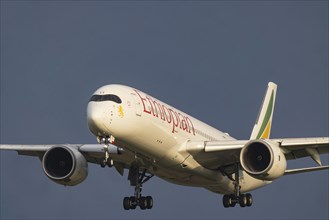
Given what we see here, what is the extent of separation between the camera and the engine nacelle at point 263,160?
52094mm

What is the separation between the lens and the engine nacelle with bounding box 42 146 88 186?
5662cm

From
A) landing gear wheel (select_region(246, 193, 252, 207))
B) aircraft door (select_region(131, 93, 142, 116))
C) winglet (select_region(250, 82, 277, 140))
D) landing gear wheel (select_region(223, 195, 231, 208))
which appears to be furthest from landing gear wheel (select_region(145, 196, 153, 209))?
winglet (select_region(250, 82, 277, 140))

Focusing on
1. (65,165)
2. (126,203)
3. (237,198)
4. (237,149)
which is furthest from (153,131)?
(237,198)

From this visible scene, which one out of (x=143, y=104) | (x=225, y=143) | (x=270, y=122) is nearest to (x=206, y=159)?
(x=225, y=143)

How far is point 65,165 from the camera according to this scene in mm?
57219

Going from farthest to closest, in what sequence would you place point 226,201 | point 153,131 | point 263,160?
point 226,201 → point 263,160 → point 153,131

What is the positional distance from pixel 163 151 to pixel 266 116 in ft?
56.7

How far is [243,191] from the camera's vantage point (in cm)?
5988

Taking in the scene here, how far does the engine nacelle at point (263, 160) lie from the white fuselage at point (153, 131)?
293cm

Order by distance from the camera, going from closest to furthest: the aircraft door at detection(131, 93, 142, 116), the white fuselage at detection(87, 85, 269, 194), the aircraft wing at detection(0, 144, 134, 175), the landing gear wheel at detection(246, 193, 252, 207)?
the white fuselage at detection(87, 85, 269, 194)
the aircraft door at detection(131, 93, 142, 116)
the aircraft wing at detection(0, 144, 134, 175)
the landing gear wheel at detection(246, 193, 252, 207)

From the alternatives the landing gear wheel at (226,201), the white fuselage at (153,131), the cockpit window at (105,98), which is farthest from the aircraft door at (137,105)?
the landing gear wheel at (226,201)

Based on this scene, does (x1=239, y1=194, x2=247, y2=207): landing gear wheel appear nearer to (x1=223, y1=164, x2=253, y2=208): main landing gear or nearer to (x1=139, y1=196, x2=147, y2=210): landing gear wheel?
(x1=223, y1=164, x2=253, y2=208): main landing gear

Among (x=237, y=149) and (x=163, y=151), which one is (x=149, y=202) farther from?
(x=237, y=149)

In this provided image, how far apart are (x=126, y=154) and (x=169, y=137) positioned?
8.16 feet
